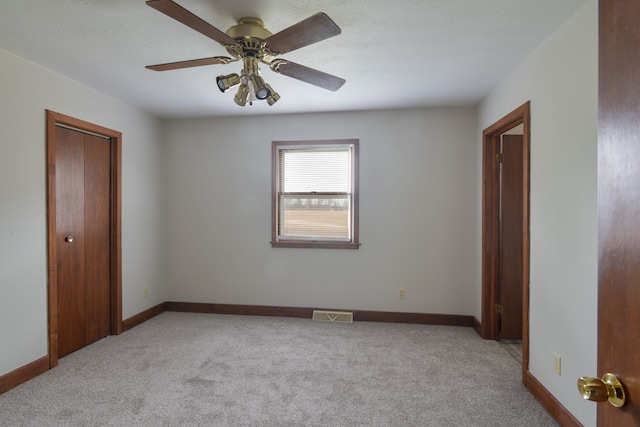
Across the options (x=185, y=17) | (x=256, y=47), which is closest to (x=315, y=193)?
(x=256, y=47)

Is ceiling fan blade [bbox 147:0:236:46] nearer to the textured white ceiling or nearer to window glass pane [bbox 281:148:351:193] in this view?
the textured white ceiling

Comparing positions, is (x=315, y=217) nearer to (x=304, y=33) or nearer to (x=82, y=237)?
(x=82, y=237)

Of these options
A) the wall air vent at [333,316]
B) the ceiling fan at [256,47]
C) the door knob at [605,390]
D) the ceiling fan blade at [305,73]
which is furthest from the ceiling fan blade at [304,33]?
the wall air vent at [333,316]

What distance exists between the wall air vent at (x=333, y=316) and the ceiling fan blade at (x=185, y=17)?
10.2 ft

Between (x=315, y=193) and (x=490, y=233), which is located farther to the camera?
(x=315, y=193)

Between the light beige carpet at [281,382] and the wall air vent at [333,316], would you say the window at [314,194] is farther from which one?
the light beige carpet at [281,382]

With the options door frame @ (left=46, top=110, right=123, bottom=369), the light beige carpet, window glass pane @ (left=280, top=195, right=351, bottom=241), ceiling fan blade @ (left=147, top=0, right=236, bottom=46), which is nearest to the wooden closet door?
door frame @ (left=46, top=110, right=123, bottom=369)

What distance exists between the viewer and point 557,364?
216 centimetres

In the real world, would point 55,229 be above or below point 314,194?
below

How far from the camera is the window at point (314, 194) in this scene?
412 cm

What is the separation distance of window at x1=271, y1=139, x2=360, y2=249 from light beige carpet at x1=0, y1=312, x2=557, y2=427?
1.10 metres

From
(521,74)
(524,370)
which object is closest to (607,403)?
(524,370)

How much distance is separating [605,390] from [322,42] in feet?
7.51

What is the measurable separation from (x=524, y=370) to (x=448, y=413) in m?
0.79
